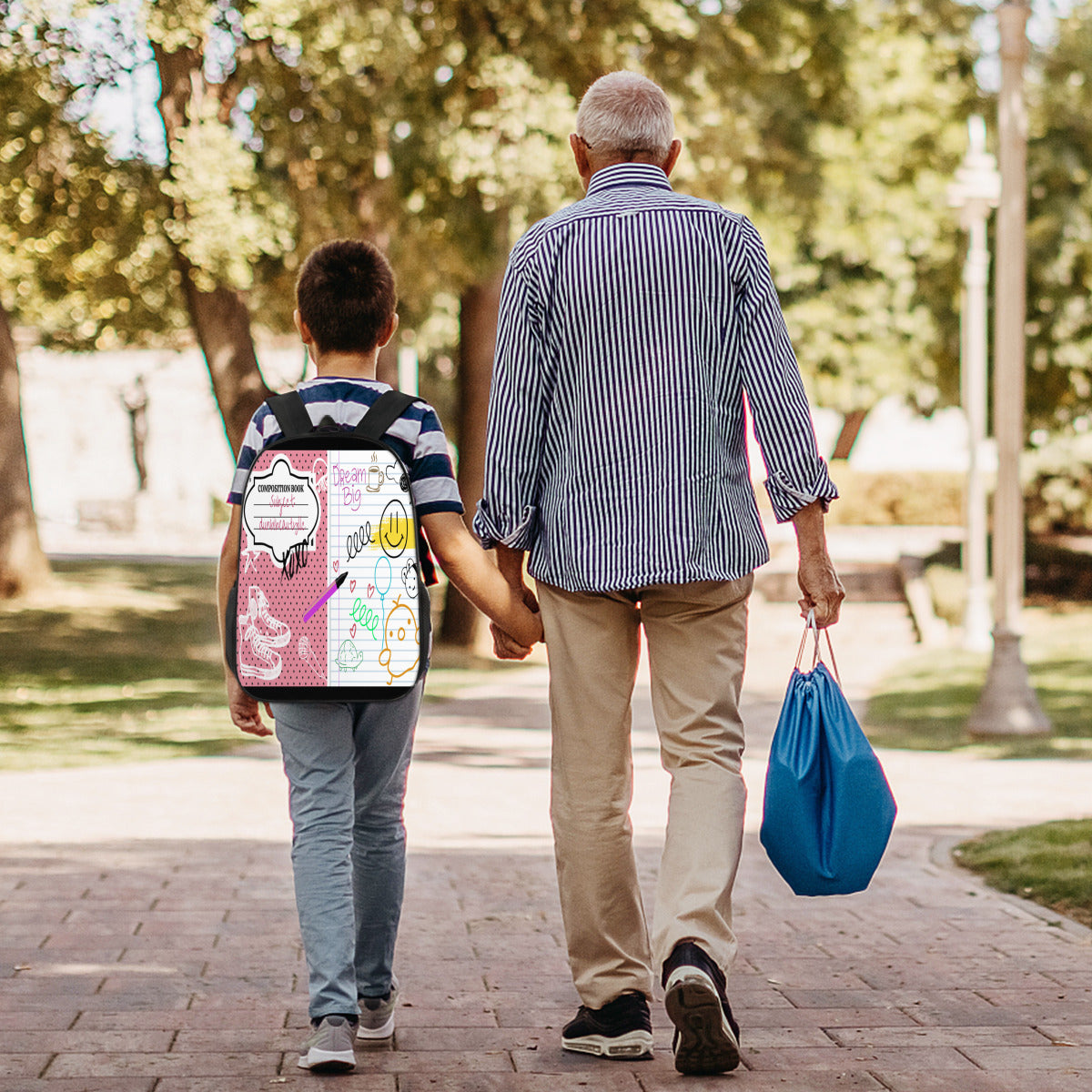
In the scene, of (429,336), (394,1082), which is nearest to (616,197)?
(394,1082)

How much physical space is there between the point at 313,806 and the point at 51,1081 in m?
0.77

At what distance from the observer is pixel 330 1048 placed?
341 centimetres

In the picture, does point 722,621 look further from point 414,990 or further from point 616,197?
point 414,990

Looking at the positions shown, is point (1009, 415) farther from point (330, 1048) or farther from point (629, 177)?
point (330, 1048)

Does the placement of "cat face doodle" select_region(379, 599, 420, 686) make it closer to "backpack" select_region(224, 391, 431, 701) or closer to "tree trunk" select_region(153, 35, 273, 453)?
"backpack" select_region(224, 391, 431, 701)

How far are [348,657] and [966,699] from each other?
11.0 metres

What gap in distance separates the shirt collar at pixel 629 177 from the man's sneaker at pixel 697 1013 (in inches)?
65.4

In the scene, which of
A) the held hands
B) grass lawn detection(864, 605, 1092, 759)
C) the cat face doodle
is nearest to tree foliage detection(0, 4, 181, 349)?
grass lawn detection(864, 605, 1092, 759)

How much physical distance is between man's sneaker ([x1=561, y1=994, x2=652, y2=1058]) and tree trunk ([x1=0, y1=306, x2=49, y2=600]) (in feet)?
51.3

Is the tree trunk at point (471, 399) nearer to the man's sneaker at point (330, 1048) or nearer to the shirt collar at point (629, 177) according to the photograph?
the shirt collar at point (629, 177)

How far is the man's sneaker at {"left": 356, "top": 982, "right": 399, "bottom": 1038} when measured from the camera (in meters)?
3.72

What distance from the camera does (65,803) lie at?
772 centimetres

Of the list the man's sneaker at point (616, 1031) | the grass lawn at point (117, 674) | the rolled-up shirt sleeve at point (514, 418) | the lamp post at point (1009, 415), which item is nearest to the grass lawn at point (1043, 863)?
the man's sneaker at point (616, 1031)

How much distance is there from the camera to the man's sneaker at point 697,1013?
3.33m
